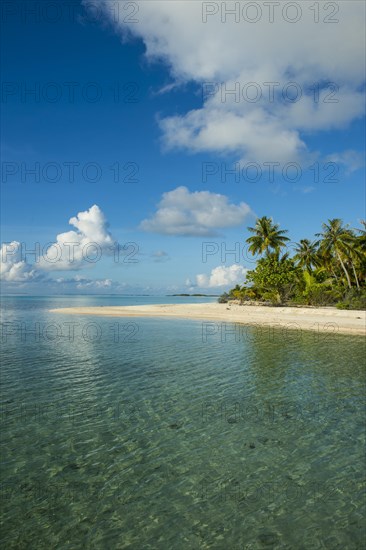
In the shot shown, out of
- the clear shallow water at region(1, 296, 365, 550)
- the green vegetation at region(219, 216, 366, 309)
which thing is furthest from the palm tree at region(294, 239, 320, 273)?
the clear shallow water at region(1, 296, 365, 550)

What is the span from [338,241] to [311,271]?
8.99 meters

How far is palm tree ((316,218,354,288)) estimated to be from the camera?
6241 cm

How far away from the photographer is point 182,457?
929 centimetres

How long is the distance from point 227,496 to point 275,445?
2.87 m

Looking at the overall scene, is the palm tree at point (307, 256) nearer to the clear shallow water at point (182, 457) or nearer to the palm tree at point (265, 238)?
the palm tree at point (265, 238)

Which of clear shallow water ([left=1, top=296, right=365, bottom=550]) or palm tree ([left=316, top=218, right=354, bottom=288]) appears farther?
palm tree ([left=316, top=218, right=354, bottom=288])

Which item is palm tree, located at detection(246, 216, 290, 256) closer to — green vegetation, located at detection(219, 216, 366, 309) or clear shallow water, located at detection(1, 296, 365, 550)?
green vegetation, located at detection(219, 216, 366, 309)

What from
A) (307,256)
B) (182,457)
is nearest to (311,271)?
(307,256)

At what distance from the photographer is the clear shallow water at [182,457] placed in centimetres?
651

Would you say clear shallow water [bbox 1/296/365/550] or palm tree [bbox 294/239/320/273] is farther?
palm tree [bbox 294/239/320/273]

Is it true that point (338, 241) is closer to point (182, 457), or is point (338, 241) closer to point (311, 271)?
point (311, 271)

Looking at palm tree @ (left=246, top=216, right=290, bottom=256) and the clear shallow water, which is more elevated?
palm tree @ (left=246, top=216, right=290, bottom=256)

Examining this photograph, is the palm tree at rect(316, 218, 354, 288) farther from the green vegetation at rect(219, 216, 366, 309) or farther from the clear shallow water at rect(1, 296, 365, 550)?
the clear shallow water at rect(1, 296, 365, 550)

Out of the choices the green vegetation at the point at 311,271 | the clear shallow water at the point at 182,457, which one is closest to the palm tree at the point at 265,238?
the green vegetation at the point at 311,271
